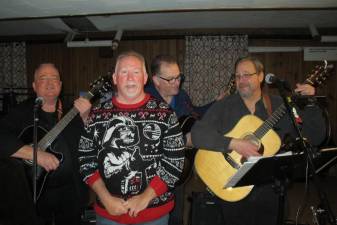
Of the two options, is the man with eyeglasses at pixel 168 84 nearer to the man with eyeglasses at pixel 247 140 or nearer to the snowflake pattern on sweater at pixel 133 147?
the man with eyeglasses at pixel 247 140

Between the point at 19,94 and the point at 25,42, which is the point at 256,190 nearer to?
the point at 19,94

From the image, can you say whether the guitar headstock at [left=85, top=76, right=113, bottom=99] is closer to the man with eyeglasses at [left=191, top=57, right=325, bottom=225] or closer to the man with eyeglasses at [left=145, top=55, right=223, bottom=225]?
the man with eyeglasses at [left=145, top=55, right=223, bottom=225]

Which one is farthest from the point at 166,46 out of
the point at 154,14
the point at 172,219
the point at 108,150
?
the point at 108,150

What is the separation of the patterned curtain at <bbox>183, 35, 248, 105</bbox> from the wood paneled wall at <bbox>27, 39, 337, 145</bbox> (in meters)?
0.38

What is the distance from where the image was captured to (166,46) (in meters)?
6.62

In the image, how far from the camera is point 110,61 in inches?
268

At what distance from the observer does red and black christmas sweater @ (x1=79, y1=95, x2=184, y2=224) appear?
5.10 ft

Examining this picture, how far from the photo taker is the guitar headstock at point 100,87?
2557 millimetres

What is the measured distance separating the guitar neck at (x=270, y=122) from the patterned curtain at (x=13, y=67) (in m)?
6.22

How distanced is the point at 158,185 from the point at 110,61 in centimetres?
560

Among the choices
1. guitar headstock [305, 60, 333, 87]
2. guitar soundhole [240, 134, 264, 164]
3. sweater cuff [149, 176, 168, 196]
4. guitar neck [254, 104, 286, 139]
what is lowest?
sweater cuff [149, 176, 168, 196]

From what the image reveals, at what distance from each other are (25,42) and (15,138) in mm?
5461

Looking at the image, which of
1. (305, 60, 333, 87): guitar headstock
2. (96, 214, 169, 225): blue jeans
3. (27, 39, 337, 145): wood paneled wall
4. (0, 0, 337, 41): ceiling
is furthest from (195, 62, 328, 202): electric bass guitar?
(27, 39, 337, 145): wood paneled wall

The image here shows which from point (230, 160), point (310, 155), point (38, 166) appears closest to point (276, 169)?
point (310, 155)
